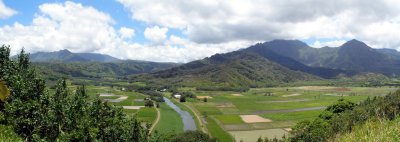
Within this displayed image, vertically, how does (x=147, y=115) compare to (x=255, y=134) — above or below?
above

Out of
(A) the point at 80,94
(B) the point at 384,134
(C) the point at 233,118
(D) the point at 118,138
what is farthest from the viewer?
(C) the point at 233,118

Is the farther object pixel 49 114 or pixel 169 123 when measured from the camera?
pixel 169 123

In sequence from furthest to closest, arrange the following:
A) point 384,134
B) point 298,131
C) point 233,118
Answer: point 233,118
point 298,131
point 384,134

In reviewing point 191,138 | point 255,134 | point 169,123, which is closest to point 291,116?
point 255,134

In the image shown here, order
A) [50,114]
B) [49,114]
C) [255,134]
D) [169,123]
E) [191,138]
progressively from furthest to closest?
[169,123] → [255,134] → [191,138] → [50,114] → [49,114]

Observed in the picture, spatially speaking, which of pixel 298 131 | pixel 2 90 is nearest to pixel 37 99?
pixel 2 90

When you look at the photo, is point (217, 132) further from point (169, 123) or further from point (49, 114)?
point (49, 114)

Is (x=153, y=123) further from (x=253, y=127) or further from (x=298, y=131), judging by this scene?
(x=298, y=131)

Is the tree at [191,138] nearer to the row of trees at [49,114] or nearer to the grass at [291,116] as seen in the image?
the row of trees at [49,114]
